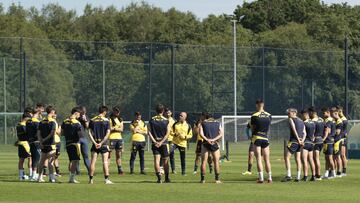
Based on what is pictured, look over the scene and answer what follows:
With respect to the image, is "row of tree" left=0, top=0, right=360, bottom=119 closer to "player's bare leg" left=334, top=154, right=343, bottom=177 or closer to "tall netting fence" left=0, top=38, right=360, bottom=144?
"tall netting fence" left=0, top=38, right=360, bottom=144

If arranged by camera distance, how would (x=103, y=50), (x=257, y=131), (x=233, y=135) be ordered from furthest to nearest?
(x=103, y=50) < (x=233, y=135) < (x=257, y=131)

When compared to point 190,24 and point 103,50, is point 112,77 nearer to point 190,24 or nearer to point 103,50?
point 103,50

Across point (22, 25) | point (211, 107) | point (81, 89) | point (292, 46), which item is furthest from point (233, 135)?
point (22, 25)

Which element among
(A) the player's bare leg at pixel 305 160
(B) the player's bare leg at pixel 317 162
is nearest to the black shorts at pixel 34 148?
(A) the player's bare leg at pixel 305 160

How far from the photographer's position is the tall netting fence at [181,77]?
6738 centimetres

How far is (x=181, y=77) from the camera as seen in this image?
6981 centimetres

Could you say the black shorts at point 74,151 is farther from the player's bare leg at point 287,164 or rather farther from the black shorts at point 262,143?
the player's bare leg at point 287,164

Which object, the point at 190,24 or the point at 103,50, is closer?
the point at 103,50

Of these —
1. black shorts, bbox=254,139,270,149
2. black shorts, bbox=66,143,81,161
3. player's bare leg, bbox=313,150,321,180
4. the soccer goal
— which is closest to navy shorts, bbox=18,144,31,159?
black shorts, bbox=66,143,81,161

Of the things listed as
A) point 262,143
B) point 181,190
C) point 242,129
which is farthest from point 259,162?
point 242,129

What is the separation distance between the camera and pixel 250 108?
69.2 metres

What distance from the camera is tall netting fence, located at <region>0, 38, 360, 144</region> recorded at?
6738 centimetres

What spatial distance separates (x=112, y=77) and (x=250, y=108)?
347 inches

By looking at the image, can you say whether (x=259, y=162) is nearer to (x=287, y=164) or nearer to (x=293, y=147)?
(x=287, y=164)
